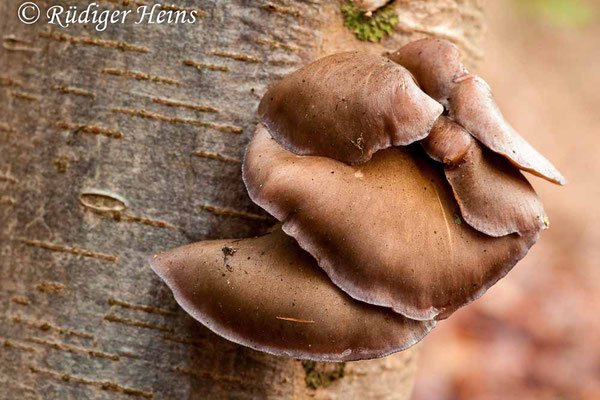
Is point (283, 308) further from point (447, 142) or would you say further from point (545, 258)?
point (545, 258)

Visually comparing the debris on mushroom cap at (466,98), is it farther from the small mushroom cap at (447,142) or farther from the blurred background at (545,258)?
the blurred background at (545,258)

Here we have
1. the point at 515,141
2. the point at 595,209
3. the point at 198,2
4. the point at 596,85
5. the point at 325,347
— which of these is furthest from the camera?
the point at 596,85

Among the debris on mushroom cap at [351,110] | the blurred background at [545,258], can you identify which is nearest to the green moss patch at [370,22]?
the debris on mushroom cap at [351,110]

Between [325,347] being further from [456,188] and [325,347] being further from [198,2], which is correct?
[198,2]

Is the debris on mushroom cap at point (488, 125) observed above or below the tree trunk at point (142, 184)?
above

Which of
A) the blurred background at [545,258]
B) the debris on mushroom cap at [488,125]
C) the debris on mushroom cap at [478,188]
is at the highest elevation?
the debris on mushroom cap at [488,125]

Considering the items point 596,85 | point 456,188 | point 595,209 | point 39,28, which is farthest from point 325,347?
point 596,85
